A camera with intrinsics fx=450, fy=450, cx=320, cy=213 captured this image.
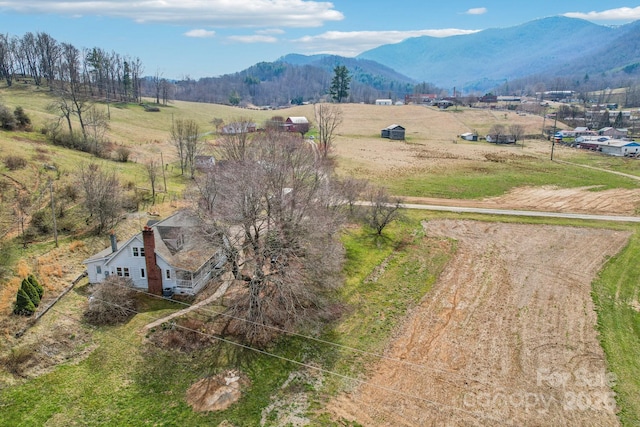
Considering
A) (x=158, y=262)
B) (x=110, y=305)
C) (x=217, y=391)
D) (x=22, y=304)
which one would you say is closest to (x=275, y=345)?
(x=217, y=391)

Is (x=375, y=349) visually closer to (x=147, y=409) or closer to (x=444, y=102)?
(x=147, y=409)

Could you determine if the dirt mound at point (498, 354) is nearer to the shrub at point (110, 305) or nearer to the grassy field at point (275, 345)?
the grassy field at point (275, 345)

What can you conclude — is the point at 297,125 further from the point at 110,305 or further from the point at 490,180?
the point at 110,305

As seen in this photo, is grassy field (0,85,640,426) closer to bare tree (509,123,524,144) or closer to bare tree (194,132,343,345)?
bare tree (194,132,343,345)

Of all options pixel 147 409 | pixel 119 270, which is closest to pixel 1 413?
pixel 147 409

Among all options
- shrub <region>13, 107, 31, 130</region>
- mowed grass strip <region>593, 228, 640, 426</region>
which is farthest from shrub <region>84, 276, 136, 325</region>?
shrub <region>13, 107, 31, 130</region>
